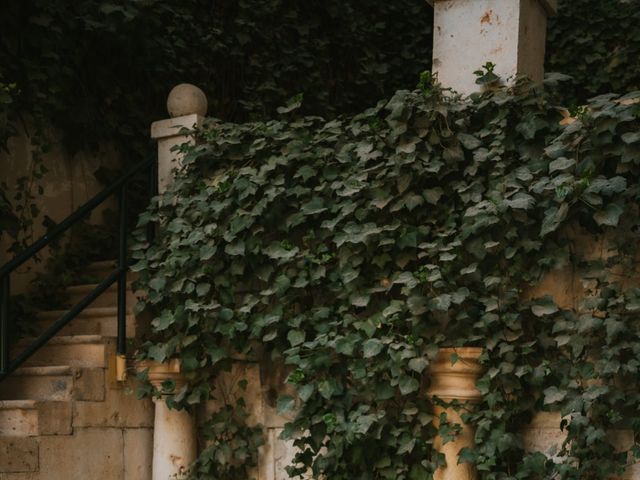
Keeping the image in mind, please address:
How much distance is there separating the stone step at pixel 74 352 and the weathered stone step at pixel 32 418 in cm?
38

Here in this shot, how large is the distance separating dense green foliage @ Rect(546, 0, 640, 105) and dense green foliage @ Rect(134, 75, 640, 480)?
3.91m

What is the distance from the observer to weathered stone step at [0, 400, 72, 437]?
12.9ft

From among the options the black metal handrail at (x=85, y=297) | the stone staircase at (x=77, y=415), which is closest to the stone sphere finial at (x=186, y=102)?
the black metal handrail at (x=85, y=297)

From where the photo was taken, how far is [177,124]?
4574 mm

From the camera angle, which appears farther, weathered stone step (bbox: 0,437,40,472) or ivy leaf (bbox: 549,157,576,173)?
weathered stone step (bbox: 0,437,40,472)

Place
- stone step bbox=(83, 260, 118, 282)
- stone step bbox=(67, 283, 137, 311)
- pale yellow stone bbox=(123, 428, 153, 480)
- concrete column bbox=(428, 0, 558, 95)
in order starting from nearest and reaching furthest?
concrete column bbox=(428, 0, 558, 95)
pale yellow stone bbox=(123, 428, 153, 480)
stone step bbox=(67, 283, 137, 311)
stone step bbox=(83, 260, 118, 282)

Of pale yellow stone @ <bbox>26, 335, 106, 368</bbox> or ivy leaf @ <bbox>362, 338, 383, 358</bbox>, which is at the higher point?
ivy leaf @ <bbox>362, 338, 383, 358</bbox>

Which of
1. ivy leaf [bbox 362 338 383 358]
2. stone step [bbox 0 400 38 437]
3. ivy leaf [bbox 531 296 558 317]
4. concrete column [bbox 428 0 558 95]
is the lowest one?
stone step [bbox 0 400 38 437]

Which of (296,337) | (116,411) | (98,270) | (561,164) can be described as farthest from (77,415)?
(561,164)

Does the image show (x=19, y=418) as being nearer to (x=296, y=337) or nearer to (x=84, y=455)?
(x=84, y=455)

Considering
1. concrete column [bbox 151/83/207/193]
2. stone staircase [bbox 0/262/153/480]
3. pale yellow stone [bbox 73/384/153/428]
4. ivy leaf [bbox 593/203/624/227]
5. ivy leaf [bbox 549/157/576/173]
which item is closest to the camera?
ivy leaf [bbox 593/203/624/227]

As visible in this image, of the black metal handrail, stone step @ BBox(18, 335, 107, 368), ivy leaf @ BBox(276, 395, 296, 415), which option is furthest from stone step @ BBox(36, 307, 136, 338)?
ivy leaf @ BBox(276, 395, 296, 415)

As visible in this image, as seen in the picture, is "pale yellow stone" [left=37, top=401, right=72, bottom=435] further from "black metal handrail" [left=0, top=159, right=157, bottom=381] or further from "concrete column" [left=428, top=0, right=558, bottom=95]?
"concrete column" [left=428, top=0, right=558, bottom=95]

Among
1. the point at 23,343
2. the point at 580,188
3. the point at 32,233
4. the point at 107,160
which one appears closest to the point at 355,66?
the point at 107,160
